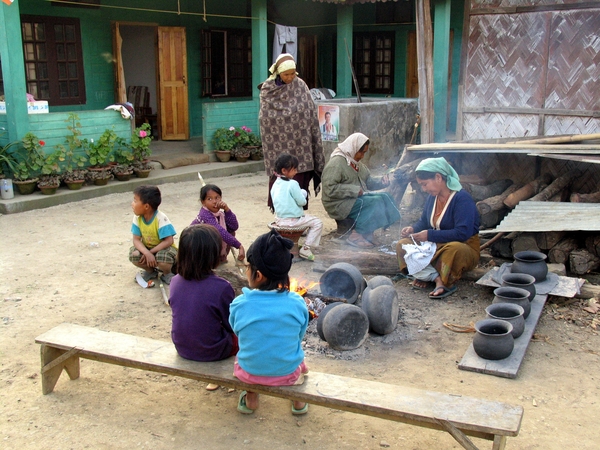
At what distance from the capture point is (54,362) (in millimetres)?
3863

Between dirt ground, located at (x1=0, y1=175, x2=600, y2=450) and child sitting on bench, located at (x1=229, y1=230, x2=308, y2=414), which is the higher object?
child sitting on bench, located at (x1=229, y1=230, x2=308, y2=414)

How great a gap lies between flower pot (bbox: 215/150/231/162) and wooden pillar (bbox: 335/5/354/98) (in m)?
3.19

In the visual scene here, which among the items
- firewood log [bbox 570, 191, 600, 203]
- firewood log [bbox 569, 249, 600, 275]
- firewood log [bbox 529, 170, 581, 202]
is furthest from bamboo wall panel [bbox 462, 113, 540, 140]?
firewood log [bbox 569, 249, 600, 275]

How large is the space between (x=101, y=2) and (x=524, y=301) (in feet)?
33.8

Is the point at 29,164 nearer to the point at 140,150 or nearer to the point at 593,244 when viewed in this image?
the point at 140,150

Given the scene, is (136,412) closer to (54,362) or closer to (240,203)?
(54,362)

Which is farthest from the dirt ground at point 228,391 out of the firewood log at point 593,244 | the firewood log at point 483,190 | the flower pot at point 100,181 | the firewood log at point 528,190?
the flower pot at point 100,181

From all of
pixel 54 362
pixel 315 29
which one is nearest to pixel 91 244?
pixel 54 362

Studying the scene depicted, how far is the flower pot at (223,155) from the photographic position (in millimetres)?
12109

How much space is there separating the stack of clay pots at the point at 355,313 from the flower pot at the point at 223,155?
23.7 ft

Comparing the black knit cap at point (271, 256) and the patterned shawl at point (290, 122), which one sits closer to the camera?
the black knit cap at point (271, 256)

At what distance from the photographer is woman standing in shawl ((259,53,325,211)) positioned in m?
7.33

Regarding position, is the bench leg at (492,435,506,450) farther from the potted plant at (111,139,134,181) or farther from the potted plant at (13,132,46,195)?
the potted plant at (111,139,134,181)

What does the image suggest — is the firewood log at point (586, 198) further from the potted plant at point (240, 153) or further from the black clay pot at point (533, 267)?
the potted plant at point (240, 153)
